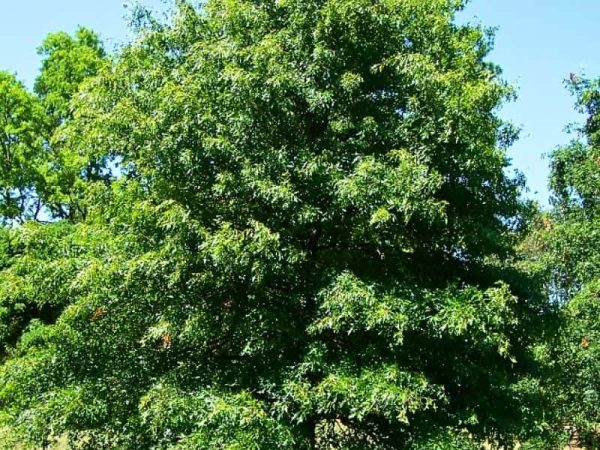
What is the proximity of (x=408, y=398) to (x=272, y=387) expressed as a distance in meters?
1.57

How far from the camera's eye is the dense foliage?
6.95 metres

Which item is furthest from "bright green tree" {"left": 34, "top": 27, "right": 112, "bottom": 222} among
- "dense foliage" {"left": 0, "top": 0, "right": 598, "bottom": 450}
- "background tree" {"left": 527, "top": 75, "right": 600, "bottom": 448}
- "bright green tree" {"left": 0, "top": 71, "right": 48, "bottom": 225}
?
"background tree" {"left": 527, "top": 75, "right": 600, "bottom": 448}

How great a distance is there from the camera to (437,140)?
7578 mm

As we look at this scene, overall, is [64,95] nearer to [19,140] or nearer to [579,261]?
[19,140]

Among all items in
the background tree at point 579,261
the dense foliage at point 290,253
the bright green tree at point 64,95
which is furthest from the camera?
the bright green tree at point 64,95

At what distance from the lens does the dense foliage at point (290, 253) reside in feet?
22.8

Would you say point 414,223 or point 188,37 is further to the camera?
point 188,37

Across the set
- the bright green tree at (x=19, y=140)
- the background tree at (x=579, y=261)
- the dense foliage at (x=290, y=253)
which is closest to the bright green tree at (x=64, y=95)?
the bright green tree at (x=19, y=140)

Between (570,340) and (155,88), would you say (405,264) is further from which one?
(570,340)

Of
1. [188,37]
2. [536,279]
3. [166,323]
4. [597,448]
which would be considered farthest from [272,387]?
[597,448]

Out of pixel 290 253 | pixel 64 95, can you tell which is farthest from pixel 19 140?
pixel 290 253

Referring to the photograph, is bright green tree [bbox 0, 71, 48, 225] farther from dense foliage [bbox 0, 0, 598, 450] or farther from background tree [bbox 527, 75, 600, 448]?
background tree [bbox 527, 75, 600, 448]

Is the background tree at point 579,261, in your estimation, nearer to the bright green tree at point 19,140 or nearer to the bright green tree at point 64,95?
the bright green tree at point 64,95

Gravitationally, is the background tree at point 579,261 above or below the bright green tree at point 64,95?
below
